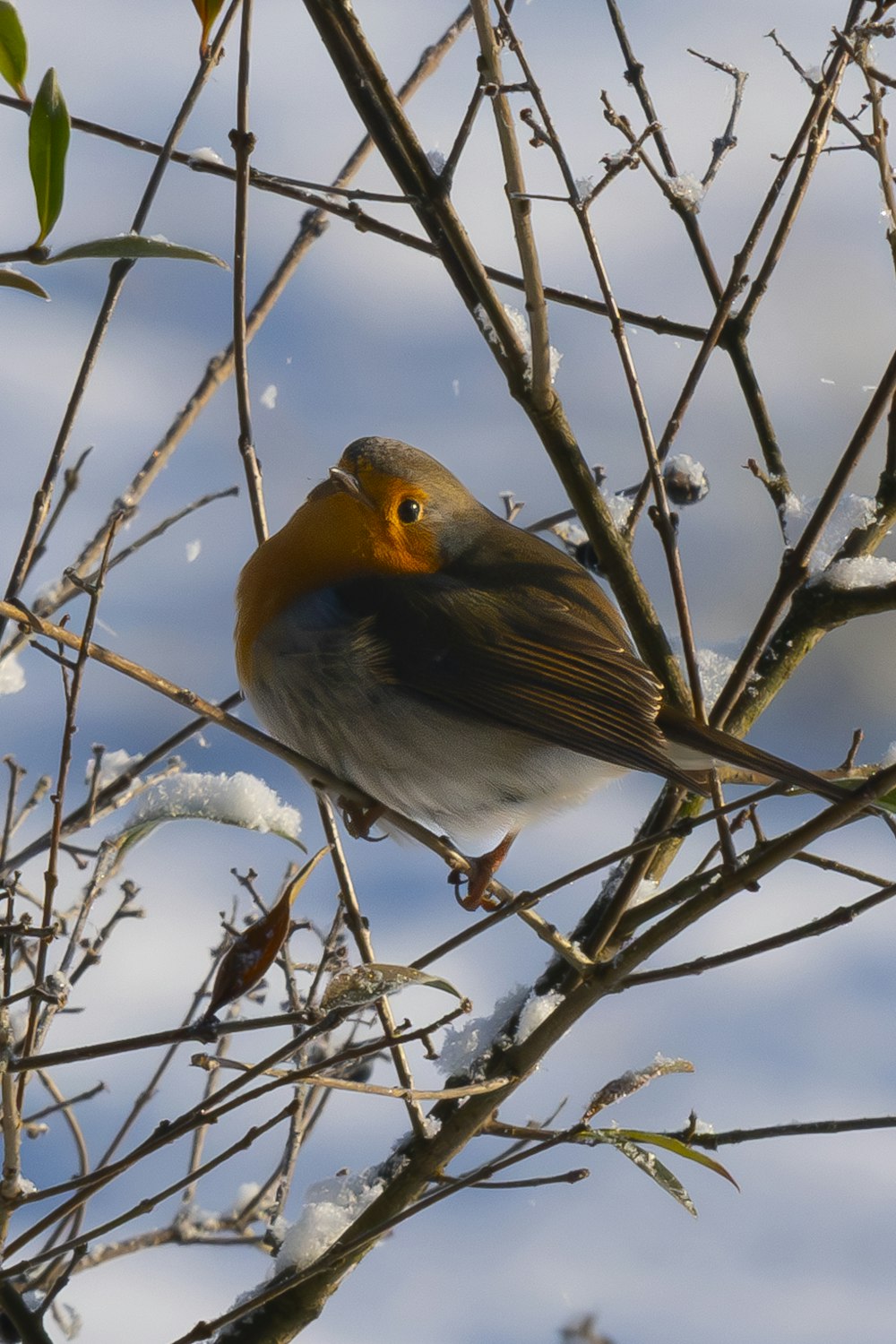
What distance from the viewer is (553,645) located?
249 centimetres

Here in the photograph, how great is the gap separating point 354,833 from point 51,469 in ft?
3.18

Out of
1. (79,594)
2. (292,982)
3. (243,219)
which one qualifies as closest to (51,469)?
(243,219)

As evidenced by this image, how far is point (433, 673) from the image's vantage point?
2445mm

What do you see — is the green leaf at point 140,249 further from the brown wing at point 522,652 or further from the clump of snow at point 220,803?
the brown wing at point 522,652

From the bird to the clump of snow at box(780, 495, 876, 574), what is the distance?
1.27 ft

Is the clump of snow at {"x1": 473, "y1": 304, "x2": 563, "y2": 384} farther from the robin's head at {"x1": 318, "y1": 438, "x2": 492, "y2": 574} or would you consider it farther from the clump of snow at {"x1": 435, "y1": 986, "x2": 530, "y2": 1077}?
the clump of snow at {"x1": 435, "y1": 986, "x2": 530, "y2": 1077}

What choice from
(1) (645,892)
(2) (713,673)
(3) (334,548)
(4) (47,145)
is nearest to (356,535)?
(3) (334,548)

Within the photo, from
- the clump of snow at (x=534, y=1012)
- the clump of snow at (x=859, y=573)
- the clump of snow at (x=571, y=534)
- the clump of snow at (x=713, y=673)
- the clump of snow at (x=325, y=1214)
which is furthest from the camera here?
the clump of snow at (x=571, y=534)

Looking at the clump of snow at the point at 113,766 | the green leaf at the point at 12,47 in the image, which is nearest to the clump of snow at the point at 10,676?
the clump of snow at the point at 113,766

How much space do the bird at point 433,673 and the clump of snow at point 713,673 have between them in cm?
15

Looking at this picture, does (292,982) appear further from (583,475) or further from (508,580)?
(583,475)

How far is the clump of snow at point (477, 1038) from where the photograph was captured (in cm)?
213

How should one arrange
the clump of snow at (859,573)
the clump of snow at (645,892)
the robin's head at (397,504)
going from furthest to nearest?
the robin's head at (397,504), the clump of snow at (859,573), the clump of snow at (645,892)

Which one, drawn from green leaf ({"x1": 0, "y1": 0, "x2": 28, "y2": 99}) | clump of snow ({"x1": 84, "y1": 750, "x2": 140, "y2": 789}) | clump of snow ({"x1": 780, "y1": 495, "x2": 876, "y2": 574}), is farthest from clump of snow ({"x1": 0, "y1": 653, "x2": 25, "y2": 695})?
clump of snow ({"x1": 780, "y1": 495, "x2": 876, "y2": 574})
